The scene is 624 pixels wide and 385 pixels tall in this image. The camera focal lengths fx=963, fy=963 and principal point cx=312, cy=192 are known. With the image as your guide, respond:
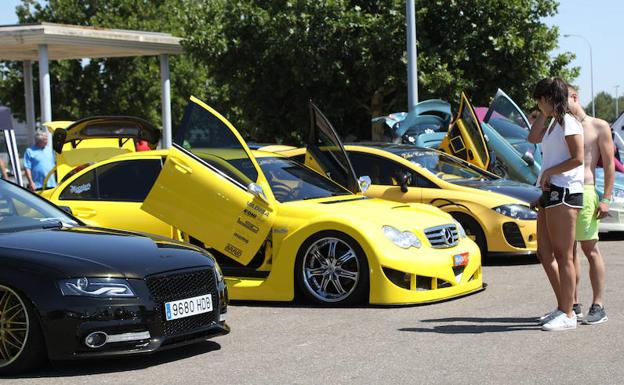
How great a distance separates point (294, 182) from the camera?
9.32m

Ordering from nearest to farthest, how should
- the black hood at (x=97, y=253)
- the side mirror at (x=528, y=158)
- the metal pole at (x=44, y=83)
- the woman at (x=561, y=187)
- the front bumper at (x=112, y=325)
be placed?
1. the front bumper at (x=112, y=325)
2. the black hood at (x=97, y=253)
3. the woman at (x=561, y=187)
4. the side mirror at (x=528, y=158)
5. the metal pole at (x=44, y=83)

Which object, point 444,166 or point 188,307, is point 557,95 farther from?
point 444,166

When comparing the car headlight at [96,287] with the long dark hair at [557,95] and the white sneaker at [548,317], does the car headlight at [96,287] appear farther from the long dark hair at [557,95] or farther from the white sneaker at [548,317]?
the long dark hair at [557,95]

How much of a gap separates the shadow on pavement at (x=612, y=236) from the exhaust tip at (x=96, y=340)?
9366mm

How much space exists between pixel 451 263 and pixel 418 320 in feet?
3.25

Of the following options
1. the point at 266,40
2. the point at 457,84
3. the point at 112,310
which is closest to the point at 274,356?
the point at 112,310

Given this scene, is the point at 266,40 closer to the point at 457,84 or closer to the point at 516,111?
the point at 457,84

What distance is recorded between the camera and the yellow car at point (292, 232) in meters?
8.20

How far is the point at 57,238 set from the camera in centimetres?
652

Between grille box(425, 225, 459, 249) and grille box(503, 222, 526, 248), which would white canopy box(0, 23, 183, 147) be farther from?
grille box(425, 225, 459, 249)

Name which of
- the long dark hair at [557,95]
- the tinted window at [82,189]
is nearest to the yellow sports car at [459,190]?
the tinted window at [82,189]

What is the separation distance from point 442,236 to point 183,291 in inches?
122

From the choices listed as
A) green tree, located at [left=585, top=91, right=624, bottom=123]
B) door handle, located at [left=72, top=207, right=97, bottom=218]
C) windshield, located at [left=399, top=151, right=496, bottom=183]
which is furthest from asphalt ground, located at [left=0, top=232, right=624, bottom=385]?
green tree, located at [left=585, top=91, right=624, bottom=123]

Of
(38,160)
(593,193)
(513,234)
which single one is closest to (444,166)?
(513,234)
